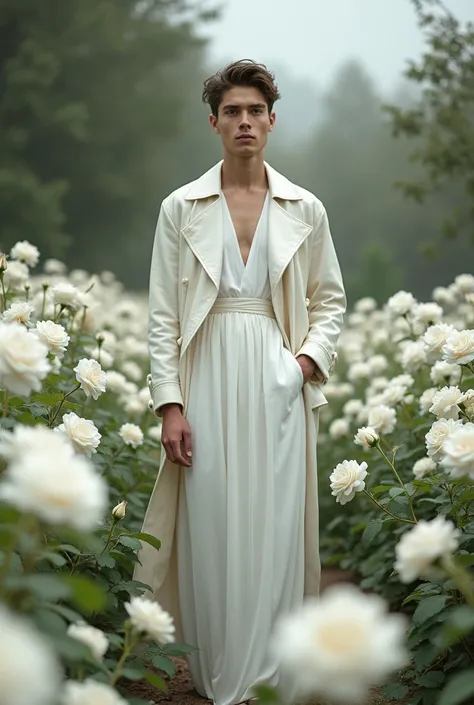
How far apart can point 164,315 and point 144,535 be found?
762mm

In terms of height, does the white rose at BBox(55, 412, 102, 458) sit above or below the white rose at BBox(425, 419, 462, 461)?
below

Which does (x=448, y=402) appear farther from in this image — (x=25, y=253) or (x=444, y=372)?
(x=25, y=253)

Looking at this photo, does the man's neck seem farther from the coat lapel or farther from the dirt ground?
the dirt ground

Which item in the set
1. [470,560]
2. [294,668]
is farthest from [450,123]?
[294,668]

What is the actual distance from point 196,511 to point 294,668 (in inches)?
63.4

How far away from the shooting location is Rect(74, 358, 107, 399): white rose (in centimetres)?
243

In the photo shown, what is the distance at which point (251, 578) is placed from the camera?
2607 millimetres

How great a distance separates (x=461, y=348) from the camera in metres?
2.41

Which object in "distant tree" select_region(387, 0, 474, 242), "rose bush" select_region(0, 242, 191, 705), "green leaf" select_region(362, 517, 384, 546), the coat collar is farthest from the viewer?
"distant tree" select_region(387, 0, 474, 242)

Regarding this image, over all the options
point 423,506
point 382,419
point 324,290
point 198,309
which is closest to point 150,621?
point 198,309

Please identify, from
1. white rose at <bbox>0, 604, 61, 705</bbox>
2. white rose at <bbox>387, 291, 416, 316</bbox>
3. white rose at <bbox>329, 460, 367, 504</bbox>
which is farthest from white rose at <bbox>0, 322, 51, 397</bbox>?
white rose at <bbox>387, 291, 416, 316</bbox>

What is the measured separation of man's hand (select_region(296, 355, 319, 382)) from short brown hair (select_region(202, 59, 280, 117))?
0.84 meters

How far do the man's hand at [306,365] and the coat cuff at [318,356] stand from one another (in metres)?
0.02

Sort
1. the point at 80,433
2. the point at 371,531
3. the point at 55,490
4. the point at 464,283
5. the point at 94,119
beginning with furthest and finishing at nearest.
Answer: the point at 94,119 → the point at 464,283 → the point at 371,531 → the point at 80,433 → the point at 55,490
